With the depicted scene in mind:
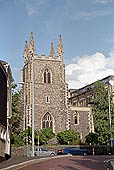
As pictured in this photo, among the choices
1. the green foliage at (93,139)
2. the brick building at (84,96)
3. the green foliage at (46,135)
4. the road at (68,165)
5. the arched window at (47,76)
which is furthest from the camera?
the brick building at (84,96)

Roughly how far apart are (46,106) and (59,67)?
31.0 ft

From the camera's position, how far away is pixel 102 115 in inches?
2442

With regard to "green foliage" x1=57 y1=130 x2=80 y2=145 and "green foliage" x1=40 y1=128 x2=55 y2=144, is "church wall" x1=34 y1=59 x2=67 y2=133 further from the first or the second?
"green foliage" x1=57 y1=130 x2=80 y2=145

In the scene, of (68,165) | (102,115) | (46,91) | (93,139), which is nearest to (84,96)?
(46,91)

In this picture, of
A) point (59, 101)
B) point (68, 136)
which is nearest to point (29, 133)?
point (68, 136)

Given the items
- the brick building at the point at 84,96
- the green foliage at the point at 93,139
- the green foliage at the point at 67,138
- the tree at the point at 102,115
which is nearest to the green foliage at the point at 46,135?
the green foliage at the point at 67,138

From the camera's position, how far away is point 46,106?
74500 millimetres

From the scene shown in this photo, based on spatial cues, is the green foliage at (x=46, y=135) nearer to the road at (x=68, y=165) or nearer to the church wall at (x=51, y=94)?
the church wall at (x=51, y=94)

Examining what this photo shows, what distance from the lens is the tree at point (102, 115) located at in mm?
60562

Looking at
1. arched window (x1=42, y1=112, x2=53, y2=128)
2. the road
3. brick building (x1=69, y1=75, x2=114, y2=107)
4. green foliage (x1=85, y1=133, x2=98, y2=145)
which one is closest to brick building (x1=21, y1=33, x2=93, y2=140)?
arched window (x1=42, y1=112, x2=53, y2=128)

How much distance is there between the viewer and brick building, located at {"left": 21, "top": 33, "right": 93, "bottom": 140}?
73562 millimetres

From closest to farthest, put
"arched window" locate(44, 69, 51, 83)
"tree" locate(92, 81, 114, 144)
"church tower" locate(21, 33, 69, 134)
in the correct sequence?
"tree" locate(92, 81, 114, 144) → "church tower" locate(21, 33, 69, 134) → "arched window" locate(44, 69, 51, 83)

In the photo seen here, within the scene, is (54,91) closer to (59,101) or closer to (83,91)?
(59,101)

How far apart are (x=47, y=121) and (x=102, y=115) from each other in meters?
15.3
